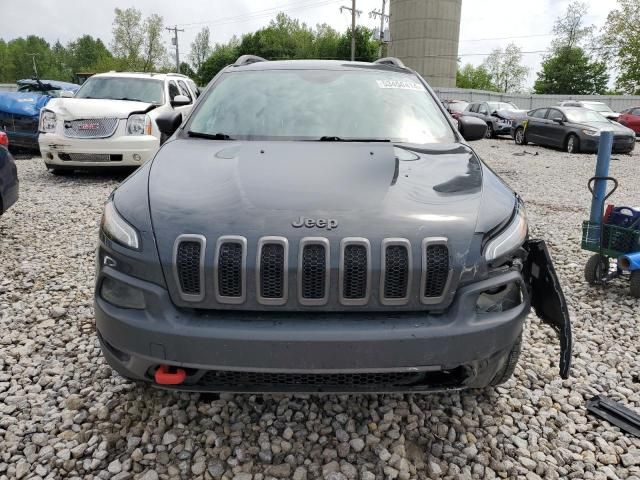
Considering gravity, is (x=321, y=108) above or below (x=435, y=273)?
above

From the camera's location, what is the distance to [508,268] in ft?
6.75

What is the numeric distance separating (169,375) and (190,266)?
1.45 feet

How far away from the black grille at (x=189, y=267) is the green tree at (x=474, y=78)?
273 feet

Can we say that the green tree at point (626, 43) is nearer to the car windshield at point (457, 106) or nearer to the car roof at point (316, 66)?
the car windshield at point (457, 106)

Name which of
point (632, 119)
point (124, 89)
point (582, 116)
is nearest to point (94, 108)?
point (124, 89)

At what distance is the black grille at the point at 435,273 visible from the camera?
1924mm

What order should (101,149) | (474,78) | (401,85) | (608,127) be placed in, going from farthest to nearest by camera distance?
(474,78) < (608,127) < (101,149) < (401,85)

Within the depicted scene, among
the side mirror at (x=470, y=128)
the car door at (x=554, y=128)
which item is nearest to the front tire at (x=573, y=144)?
the car door at (x=554, y=128)

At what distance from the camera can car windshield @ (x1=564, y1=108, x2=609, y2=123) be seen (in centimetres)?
1544

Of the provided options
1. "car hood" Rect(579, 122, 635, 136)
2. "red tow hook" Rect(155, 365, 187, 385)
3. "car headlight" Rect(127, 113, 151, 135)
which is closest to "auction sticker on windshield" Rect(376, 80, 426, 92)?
"red tow hook" Rect(155, 365, 187, 385)

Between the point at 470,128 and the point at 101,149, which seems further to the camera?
the point at 101,149

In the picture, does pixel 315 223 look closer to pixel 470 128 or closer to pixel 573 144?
pixel 470 128

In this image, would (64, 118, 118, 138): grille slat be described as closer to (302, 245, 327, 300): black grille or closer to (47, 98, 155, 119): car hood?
(47, 98, 155, 119): car hood

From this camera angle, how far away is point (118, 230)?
2094 mm
